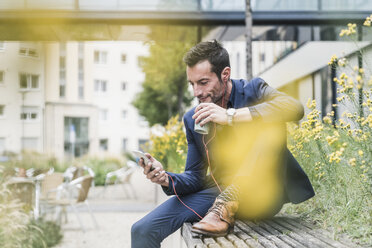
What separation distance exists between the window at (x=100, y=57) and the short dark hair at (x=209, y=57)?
3919 centimetres

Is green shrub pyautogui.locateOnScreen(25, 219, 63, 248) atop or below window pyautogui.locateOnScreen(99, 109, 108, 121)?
below

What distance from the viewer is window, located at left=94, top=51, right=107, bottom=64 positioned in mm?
40688

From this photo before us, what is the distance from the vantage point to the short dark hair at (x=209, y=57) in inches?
95.0

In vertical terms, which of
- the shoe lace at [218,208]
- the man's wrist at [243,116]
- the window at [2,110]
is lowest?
the shoe lace at [218,208]

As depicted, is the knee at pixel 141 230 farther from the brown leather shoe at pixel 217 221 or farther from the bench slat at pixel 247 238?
the bench slat at pixel 247 238

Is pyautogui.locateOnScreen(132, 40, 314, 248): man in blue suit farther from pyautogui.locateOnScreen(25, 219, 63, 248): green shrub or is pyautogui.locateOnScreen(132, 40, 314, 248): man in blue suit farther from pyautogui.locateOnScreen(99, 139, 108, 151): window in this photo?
pyautogui.locateOnScreen(99, 139, 108, 151): window

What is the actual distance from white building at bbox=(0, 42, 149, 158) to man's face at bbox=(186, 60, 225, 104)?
12.1 m

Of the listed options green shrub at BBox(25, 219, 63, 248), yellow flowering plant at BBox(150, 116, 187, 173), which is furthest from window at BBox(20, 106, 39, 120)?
green shrub at BBox(25, 219, 63, 248)

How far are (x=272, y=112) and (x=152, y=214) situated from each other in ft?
2.63

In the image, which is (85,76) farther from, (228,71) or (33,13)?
(228,71)

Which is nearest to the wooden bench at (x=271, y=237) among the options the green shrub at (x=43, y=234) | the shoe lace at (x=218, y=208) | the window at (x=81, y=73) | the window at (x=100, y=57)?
the shoe lace at (x=218, y=208)

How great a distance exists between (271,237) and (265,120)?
532 mm

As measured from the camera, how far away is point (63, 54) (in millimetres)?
31969

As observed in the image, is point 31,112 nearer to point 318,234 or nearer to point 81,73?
point 81,73
